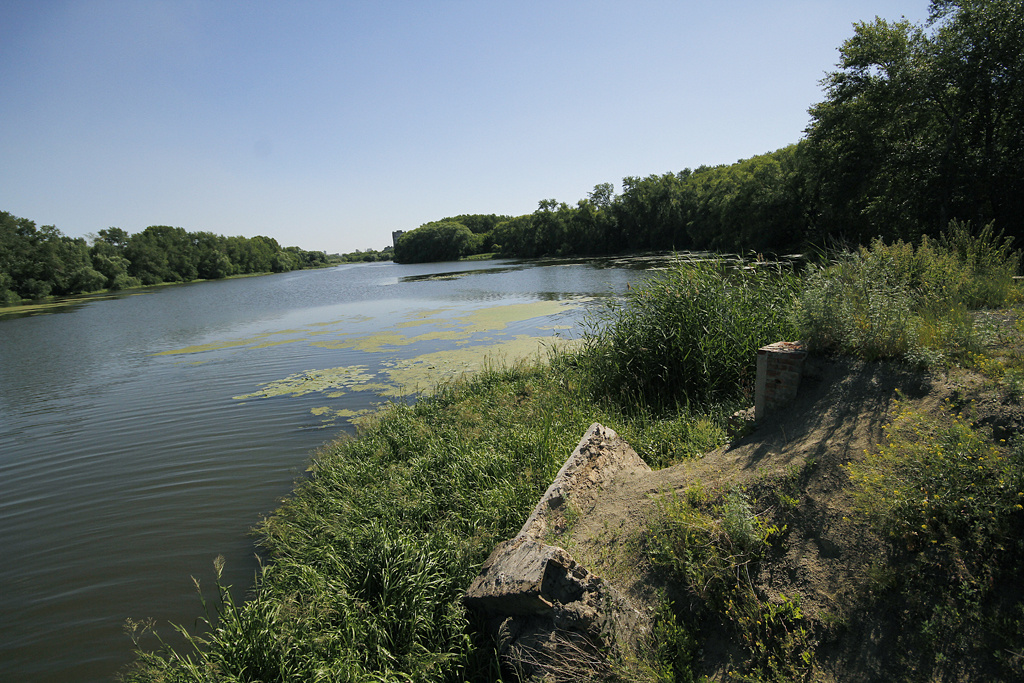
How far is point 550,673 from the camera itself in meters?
2.90

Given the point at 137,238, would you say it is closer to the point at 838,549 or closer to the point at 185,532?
the point at 185,532

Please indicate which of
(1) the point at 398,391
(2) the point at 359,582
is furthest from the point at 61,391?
(2) the point at 359,582

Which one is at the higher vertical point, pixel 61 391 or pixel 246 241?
pixel 246 241

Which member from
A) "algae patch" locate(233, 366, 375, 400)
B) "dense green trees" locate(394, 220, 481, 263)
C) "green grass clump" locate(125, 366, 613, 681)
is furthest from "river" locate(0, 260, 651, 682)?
"dense green trees" locate(394, 220, 481, 263)

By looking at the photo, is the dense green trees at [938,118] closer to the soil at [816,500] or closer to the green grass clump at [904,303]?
the green grass clump at [904,303]

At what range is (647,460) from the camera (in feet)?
16.8

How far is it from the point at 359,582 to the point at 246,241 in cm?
12011

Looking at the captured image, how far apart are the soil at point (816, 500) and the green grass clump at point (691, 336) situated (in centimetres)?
176

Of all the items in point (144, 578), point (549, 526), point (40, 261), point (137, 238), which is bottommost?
point (144, 578)

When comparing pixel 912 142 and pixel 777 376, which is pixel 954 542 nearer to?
pixel 777 376

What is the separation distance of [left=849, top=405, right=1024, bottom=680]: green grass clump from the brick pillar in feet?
4.71

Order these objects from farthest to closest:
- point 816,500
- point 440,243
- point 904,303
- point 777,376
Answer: point 440,243 < point 904,303 < point 777,376 < point 816,500

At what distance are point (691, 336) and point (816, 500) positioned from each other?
380 cm

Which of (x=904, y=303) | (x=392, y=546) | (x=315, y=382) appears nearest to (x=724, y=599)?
(x=392, y=546)
